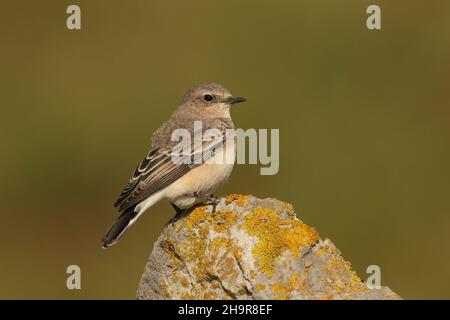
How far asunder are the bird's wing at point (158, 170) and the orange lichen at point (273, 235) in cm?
178

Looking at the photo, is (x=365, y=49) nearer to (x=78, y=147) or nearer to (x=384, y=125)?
(x=384, y=125)

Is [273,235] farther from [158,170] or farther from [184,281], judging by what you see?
[158,170]

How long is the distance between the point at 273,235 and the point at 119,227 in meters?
2.27

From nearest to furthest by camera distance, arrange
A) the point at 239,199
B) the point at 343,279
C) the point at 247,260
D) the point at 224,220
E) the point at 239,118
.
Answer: the point at 343,279 → the point at 247,260 → the point at 224,220 → the point at 239,199 → the point at 239,118

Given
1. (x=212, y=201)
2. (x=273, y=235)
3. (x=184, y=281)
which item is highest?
(x=212, y=201)

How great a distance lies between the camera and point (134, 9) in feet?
70.5

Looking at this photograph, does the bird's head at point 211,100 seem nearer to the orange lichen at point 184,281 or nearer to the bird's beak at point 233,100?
the bird's beak at point 233,100


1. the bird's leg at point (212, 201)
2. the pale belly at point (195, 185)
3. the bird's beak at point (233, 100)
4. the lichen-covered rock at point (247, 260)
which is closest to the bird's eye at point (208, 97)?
the bird's beak at point (233, 100)

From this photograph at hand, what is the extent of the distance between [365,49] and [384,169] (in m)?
3.80

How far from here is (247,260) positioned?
779cm

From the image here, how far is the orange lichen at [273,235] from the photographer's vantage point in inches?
305

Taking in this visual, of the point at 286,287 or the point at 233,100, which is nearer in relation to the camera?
the point at 286,287

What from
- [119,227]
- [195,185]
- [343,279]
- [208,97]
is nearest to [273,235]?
[343,279]
